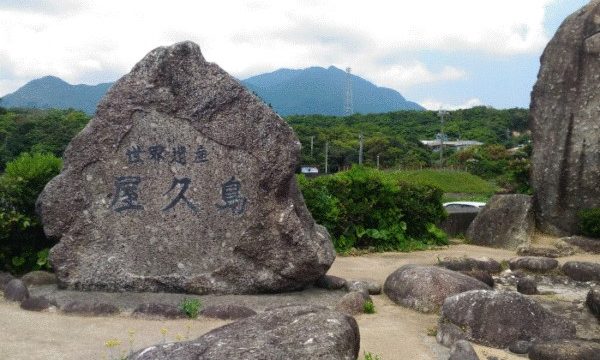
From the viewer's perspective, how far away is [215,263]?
7.55 m

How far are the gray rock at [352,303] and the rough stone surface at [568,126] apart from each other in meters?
7.59

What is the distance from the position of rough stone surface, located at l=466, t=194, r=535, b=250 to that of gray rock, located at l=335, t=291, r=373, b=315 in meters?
6.52

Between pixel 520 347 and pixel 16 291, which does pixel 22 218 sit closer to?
pixel 16 291

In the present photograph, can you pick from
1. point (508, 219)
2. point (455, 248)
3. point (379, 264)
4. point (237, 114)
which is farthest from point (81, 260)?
point (508, 219)

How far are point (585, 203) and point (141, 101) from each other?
364 inches

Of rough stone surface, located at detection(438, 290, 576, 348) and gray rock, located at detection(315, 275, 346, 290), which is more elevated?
rough stone surface, located at detection(438, 290, 576, 348)

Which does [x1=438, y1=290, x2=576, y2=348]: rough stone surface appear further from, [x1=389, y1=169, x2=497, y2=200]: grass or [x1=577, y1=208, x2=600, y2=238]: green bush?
[x1=389, y1=169, x2=497, y2=200]: grass

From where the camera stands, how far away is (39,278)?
8039mm

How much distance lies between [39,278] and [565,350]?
19.4 ft

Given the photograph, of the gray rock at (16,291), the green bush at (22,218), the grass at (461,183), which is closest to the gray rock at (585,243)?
the green bush at (22,218)

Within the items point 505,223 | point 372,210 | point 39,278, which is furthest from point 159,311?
point 505,223

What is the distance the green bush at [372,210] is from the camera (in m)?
12.1

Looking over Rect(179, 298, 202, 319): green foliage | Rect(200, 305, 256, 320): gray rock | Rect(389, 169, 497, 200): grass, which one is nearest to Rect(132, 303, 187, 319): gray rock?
Rect(179, 298, 202, 319): green foliage

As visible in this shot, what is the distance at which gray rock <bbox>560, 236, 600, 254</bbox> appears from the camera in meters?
12.2
